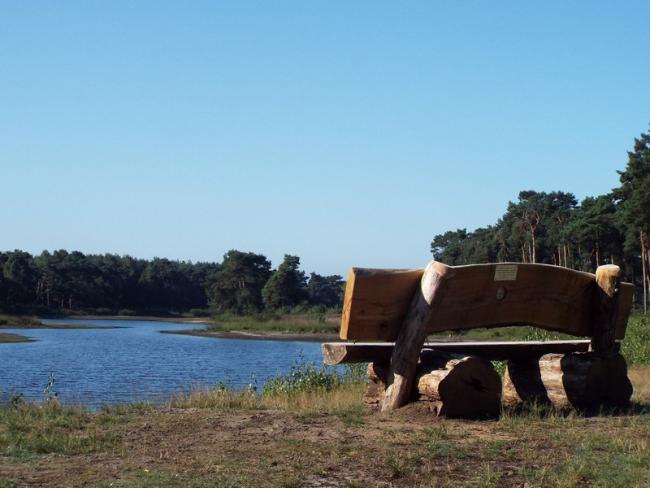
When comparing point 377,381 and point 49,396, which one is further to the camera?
point 49,396

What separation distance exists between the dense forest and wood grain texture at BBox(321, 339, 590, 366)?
4811cm

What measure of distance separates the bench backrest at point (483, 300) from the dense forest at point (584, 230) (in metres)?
48.4

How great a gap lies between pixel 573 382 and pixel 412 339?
6.83ft

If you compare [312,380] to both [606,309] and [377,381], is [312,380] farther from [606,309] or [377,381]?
[606,309]

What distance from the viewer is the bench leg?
27.0ft

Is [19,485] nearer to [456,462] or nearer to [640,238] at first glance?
[456,462]

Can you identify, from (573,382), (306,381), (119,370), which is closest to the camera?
(573,382)

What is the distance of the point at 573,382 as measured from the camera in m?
9.29

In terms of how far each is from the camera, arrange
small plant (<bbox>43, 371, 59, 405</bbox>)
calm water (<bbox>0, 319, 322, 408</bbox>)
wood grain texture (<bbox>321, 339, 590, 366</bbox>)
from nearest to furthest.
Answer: wood grain texture (<bbox>321, 339, 590, 366</bbox>), small plant (<bbox>43, 371, 59, 405</bbox>), calm water (<bbox>0, 319, 322, 408</bbox>)

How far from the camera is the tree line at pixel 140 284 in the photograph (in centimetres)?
11869

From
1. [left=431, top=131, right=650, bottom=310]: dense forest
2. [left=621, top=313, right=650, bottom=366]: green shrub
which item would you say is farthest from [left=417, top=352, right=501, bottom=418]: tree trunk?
[left=431, top=131, right=650, bottom=310]: dense forest

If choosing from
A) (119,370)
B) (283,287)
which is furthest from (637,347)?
(283,287)

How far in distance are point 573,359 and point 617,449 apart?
8.98 feet

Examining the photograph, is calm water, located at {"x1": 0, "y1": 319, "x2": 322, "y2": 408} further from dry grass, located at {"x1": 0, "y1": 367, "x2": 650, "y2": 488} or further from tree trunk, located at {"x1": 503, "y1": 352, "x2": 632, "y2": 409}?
dry grass, located at {"x1": 0, "y1": 367, "x2": 650, "y2": 488}
